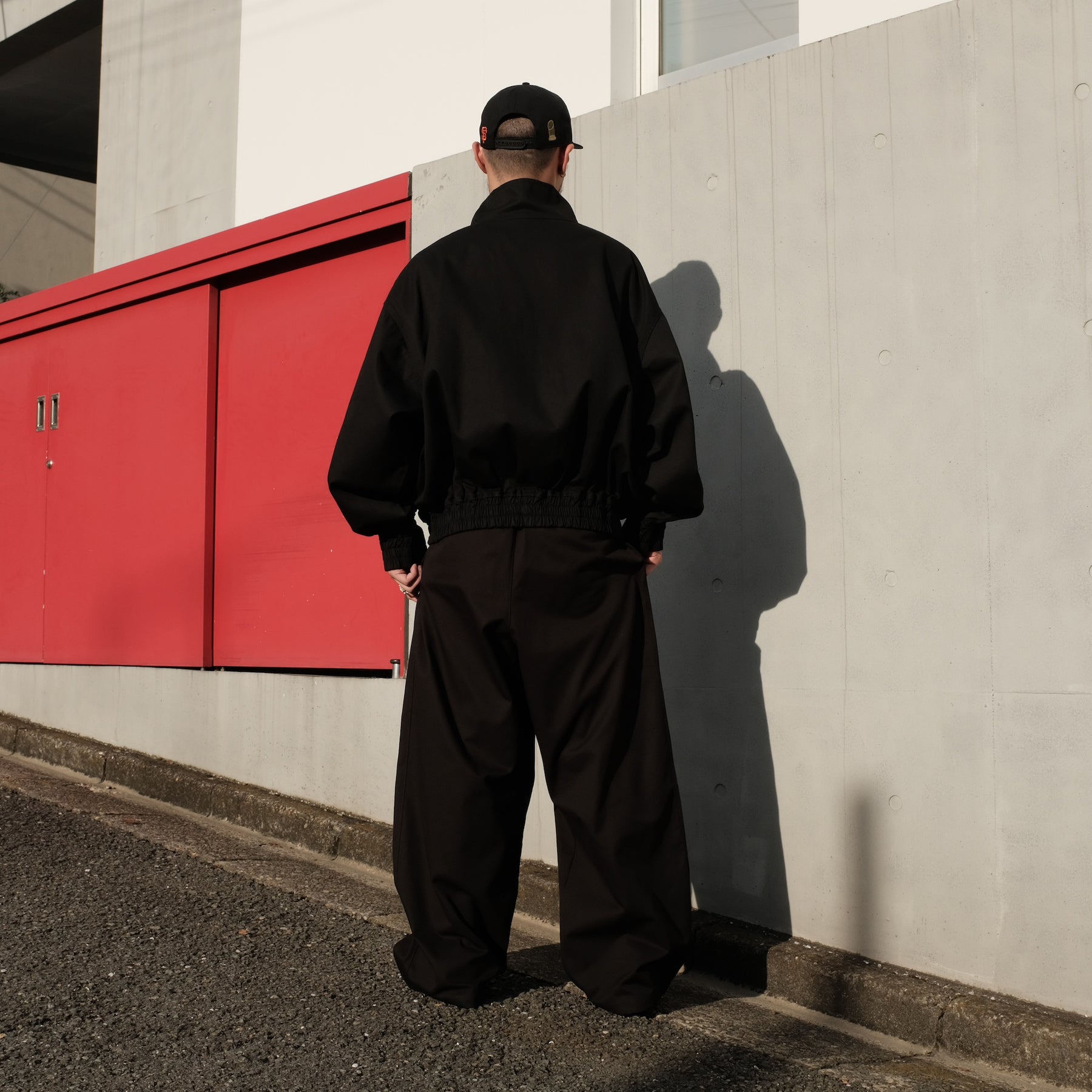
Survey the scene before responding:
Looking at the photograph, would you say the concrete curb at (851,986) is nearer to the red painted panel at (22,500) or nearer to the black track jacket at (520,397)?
the black track jacket at (520,397)

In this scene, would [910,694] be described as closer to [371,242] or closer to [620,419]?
[620,419]

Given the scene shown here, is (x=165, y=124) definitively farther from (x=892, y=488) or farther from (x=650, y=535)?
(x=892, y=488)

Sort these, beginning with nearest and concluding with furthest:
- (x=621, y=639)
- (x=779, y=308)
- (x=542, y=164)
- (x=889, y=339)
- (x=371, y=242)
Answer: (x=621, y=639), (x=542, y=164), (x=889, y=339), (x=779, y=308), (x=371, y=242)

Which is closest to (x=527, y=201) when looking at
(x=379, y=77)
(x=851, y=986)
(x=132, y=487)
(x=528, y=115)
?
(x=528, y=115)

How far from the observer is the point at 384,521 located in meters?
2.68

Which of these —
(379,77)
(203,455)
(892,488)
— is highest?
(379,77)

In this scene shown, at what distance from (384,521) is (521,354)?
494 mm

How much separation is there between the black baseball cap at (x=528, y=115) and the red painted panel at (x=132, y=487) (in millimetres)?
2967

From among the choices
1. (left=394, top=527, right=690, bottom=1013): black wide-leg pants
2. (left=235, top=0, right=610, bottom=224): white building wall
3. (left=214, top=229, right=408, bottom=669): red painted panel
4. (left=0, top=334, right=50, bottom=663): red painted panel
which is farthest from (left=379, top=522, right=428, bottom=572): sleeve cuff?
(left=0, top=334, right=50, bottom=663): red painted panel

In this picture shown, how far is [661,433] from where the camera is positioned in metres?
2.62

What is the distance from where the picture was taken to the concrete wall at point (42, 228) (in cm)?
937

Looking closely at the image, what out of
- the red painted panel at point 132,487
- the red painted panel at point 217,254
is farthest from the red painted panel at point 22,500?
the red painted panel at point 217,254

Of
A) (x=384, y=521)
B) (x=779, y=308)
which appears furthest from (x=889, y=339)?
(x=384, y=521)

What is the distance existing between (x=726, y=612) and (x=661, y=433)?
0.84 metres
